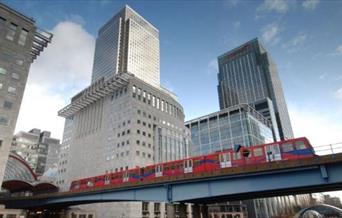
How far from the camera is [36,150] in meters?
165

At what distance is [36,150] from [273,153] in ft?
565

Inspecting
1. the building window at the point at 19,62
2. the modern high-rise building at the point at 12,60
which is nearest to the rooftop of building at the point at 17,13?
the modern high-rise building at the point at 12,60

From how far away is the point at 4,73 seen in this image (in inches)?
2167

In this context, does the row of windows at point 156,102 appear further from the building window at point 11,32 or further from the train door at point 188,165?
the train door at point 188,165

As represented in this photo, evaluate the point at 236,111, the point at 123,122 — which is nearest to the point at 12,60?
the point at 123,122

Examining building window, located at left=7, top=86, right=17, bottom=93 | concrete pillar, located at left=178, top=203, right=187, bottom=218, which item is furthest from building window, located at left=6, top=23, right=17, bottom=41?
concrete pillar, located at left=178, top=203, right=187, bottom=218

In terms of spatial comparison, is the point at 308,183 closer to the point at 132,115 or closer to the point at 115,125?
the point at 132,115

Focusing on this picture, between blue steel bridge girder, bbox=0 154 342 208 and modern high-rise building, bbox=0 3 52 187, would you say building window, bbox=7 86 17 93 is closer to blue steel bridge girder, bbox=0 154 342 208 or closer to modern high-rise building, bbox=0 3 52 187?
modern high-rise building, bbox=0 3 52 187

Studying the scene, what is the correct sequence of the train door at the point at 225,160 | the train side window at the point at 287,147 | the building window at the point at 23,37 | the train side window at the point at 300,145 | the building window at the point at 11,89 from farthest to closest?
the building window at the point at 23,37, the building window at the point at 11,89, the train door at the point at 225,160, the train side window at the point at 287,147, the train side window at the point at 300,145

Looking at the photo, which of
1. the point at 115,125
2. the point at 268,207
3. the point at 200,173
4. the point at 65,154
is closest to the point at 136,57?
the point at 115,125

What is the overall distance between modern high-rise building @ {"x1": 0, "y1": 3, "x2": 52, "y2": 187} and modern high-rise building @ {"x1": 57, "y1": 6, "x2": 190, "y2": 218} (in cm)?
3738

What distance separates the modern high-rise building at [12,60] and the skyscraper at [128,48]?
63043mm

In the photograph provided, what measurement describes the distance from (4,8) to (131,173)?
51792 millimetres

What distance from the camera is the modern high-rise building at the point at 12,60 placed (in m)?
52.2
